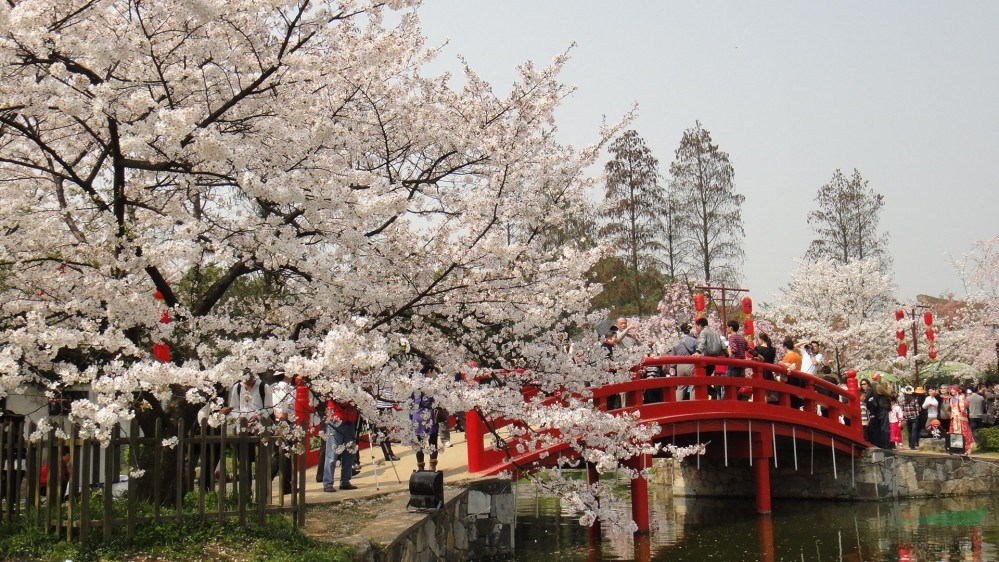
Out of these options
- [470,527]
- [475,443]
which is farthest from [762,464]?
→ [470,527]

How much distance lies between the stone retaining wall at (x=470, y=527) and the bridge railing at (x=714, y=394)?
1.40 ft

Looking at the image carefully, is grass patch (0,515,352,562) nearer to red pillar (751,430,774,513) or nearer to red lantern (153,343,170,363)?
red lantern (153,343,170,363)

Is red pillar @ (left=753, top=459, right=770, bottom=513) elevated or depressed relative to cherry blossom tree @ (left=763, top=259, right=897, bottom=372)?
depressed

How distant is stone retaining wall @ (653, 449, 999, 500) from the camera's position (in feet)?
56.9

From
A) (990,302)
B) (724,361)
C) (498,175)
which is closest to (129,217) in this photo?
(498,175)

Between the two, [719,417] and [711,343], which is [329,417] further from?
[719,417]

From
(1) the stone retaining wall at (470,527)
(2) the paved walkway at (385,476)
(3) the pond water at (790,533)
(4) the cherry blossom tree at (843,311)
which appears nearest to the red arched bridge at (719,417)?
(1) the stone retaining wall at (470,527)

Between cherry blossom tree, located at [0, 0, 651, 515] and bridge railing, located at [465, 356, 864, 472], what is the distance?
1919mm

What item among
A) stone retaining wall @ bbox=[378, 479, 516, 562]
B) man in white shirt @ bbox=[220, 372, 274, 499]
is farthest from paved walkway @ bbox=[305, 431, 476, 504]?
man in white shirt @ bbox=[220, 372, 274, 499]

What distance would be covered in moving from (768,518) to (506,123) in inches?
359

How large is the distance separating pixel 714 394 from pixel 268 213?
1026 centimetres

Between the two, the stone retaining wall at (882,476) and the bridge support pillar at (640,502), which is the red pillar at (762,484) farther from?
the bridge support pillar at (640,502)

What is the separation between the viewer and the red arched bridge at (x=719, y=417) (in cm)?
1154

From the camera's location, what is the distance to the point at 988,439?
19625 millimetres
